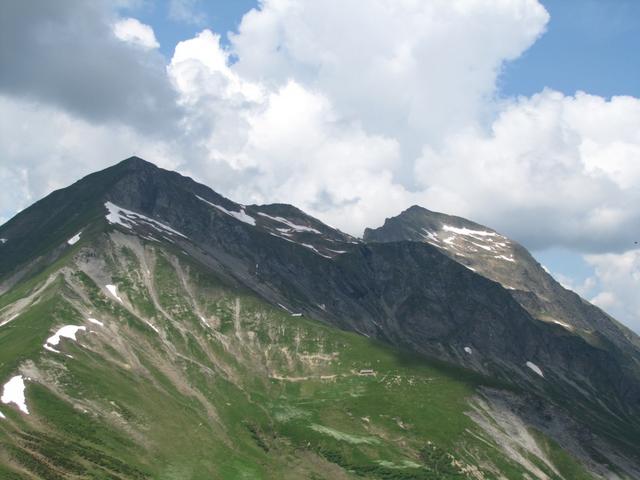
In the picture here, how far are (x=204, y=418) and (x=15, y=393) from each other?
44.3 metres

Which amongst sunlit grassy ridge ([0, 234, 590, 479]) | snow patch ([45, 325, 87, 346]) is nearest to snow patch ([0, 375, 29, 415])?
sunlit grassy ridge ([0, 234, 590, 479])

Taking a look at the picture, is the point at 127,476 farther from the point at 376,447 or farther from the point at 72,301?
the point at 72,301

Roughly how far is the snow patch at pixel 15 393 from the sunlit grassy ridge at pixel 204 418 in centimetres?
165

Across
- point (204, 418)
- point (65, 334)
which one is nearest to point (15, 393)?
point (65, 334)

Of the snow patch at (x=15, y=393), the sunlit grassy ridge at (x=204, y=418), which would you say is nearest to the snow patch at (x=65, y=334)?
the sunlit grassy ridge at (x=204, y=418)

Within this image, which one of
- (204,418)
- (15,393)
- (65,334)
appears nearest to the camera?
(15,393)

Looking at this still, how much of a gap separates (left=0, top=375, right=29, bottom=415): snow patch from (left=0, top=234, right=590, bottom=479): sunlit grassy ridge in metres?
1.65

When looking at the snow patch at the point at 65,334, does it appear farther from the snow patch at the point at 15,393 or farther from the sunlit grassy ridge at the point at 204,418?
the snow patch at the point at 15,393

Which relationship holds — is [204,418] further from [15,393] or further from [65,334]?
[15,393]

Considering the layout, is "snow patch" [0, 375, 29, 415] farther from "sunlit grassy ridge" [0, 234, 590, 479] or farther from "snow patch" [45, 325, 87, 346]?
"snow patch" [45, 325, 87, 346]

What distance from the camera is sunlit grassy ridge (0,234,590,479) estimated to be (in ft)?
412

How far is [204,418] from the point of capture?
16075cm

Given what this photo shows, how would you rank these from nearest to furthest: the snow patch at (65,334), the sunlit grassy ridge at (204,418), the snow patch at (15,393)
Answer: the sunlit grassy ridge at (204,418) < the snow patch at (15,393) < the snow patch at (65,334)

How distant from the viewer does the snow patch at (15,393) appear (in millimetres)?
129375
